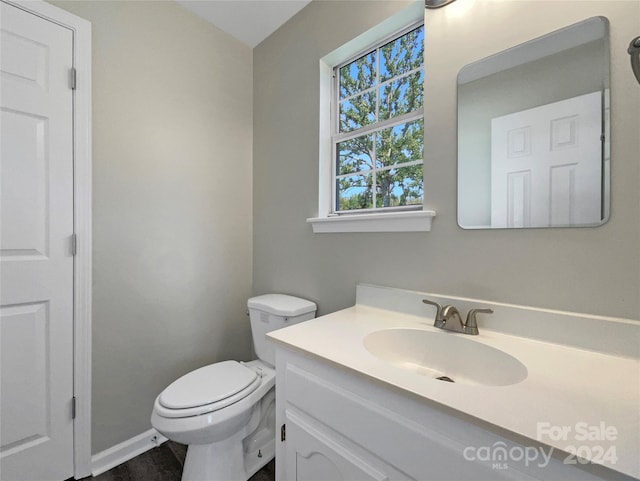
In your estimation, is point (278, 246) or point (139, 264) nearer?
point (139, 264)

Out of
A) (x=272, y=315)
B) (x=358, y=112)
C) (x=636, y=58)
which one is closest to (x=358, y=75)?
(x=358, y=112)

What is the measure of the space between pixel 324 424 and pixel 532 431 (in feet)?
1.76

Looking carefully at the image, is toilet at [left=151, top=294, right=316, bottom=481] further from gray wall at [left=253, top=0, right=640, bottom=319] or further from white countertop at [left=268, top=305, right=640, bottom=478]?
white countertop at [left=268, top=305, right=640, bottom=478]

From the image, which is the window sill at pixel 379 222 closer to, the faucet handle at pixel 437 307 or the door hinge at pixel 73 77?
the faucet handle at pixel 437 307

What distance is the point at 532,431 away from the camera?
487mm

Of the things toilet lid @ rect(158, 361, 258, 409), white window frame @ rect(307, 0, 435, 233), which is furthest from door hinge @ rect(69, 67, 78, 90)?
toilet lid @ rect(158, 361, 258, 409)

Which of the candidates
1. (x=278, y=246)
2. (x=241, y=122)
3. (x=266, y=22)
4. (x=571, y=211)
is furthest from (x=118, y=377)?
(x=266, y=22)

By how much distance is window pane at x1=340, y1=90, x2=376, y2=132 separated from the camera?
1467mm

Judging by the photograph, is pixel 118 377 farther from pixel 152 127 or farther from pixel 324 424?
pixel 152 127

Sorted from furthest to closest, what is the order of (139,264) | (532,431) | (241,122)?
(241,122) → (139,264) → (532,431)

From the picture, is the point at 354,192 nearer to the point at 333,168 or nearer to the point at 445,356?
the point at 333,168

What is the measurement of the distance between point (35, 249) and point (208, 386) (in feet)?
3.18

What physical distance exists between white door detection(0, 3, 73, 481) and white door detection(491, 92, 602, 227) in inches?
71.8

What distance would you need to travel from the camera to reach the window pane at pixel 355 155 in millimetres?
1474
